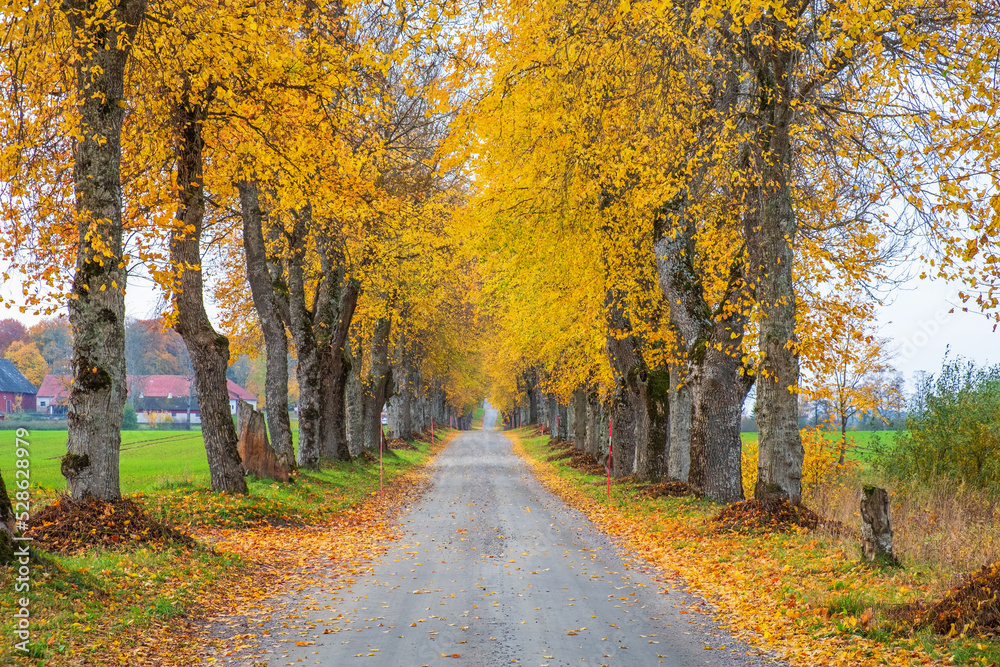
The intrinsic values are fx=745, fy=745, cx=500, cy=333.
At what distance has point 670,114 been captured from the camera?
1213 centimetres

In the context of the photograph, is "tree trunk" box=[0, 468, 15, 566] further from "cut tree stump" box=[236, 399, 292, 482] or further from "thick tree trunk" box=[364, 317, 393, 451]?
"thick tree trunk" box=[364, 317, 393, 451]

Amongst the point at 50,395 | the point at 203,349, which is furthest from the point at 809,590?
the point at 50,395

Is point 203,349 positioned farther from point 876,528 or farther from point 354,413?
point 354,413

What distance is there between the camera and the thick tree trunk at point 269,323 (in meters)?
17.5

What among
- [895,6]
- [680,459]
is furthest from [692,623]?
[680,459]

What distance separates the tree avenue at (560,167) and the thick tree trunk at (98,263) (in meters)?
0.04

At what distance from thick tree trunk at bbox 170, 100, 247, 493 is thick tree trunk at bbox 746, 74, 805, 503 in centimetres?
940

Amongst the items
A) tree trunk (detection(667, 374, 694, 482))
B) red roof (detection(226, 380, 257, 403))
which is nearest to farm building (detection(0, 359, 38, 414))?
red roof (detection(226, 380, 257, 403))

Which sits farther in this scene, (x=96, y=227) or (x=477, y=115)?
(x=477, y=115)

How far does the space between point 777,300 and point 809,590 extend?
4789mm

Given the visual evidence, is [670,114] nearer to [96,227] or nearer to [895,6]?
[895,6]

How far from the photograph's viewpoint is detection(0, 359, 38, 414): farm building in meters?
67.0

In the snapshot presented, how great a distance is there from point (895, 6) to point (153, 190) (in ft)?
37.6

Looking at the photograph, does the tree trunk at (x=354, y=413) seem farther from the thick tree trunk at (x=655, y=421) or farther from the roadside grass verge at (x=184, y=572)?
the thick tree trunk at (x=655, y=421)
